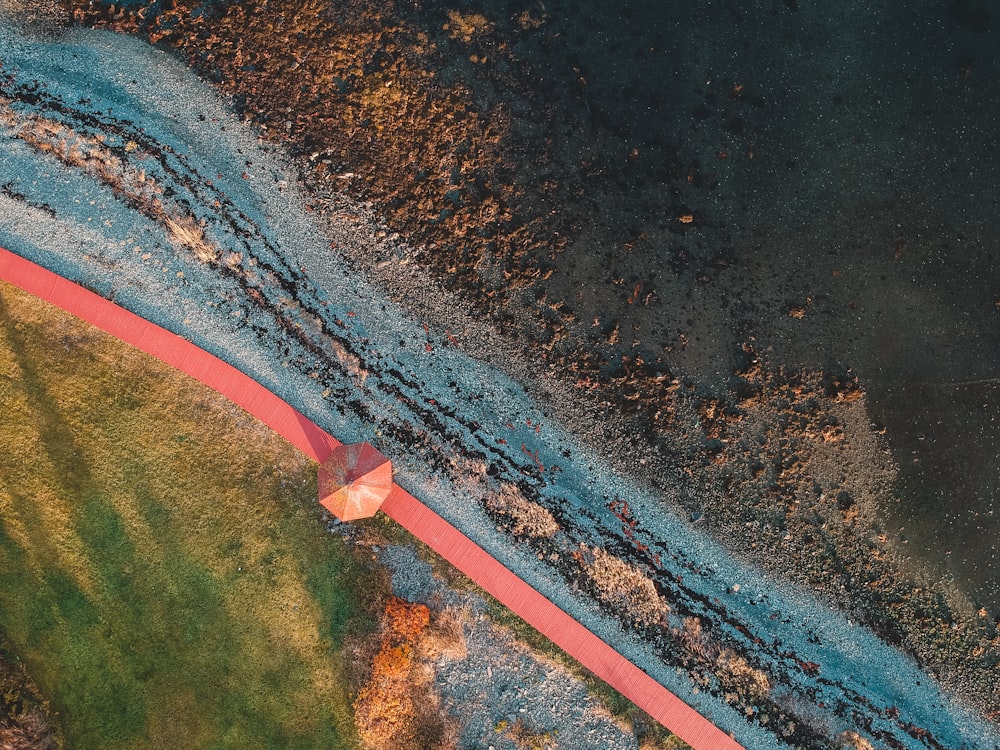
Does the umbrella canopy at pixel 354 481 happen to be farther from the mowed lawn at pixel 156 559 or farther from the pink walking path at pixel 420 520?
the mowed lawn at pixel 156 559

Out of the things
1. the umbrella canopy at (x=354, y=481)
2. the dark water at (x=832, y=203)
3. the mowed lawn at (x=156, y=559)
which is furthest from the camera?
the dark water at (x=832, y=203)

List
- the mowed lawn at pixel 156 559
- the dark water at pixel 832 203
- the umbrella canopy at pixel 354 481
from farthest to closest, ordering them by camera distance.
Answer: the dark water at pixel 832 203 → the mowed lawn at pixel 156 559 → the umbrella canopy at pixel 354 481

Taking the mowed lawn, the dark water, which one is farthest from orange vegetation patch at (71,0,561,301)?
the mowed lawn

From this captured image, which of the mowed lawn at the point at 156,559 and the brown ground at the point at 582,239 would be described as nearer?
the mowed lawn at the point at 156,559

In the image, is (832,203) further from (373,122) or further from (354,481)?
(354,481)

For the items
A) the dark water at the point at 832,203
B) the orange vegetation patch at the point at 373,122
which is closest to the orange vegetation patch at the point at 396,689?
the orange vegetation patch at the point at 373,122

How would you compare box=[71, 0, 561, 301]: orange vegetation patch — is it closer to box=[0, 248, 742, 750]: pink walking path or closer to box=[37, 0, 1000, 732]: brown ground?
box=[37, 0, 1000, 732]: brown ground

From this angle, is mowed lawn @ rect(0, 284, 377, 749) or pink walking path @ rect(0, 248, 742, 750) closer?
mowed lawn @ rect(0, 284, 377, 749)
